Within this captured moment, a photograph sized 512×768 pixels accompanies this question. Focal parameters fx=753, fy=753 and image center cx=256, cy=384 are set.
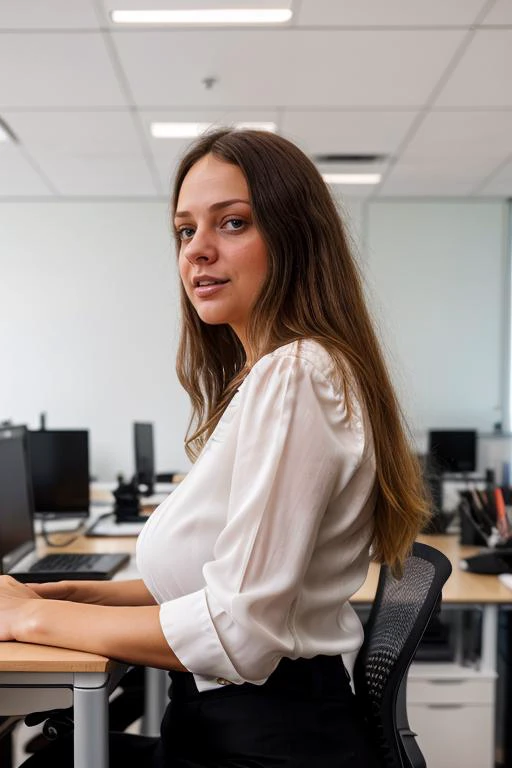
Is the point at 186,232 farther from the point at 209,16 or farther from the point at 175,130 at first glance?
the point at 175,130

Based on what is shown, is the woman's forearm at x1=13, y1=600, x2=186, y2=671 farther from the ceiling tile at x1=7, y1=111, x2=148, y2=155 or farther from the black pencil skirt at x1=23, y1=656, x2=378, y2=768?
the ceiling tile at x1=7, y1=111, x2=148, y2=155

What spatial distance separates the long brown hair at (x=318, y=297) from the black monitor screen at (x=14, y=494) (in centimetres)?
125

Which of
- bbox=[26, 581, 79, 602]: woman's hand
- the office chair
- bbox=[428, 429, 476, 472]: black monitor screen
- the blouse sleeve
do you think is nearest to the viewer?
the blouse sleeve

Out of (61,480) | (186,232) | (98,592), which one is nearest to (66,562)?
(61,480)

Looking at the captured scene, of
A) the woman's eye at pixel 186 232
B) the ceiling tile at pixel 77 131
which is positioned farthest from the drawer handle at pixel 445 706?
the ceiling tile at pixel 77 131

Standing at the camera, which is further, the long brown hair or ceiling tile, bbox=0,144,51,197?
ceiling tile, bbox=0,144,51,197

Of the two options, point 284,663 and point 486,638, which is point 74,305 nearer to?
point 486,638

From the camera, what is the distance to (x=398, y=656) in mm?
1208

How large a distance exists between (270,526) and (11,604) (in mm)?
444

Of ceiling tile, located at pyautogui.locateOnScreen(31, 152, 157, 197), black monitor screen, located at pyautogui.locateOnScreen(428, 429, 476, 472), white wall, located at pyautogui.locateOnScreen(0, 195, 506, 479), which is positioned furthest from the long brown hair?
white wall, located at pyautogui.locateOnScreen(0, 195, 506, 479)

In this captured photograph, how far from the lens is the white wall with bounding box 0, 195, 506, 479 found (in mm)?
6098

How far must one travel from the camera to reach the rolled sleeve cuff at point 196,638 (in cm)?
97

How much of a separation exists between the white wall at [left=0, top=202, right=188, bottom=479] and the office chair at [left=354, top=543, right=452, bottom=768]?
15.8 ft

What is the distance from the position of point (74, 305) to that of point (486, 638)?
4.73 meters
